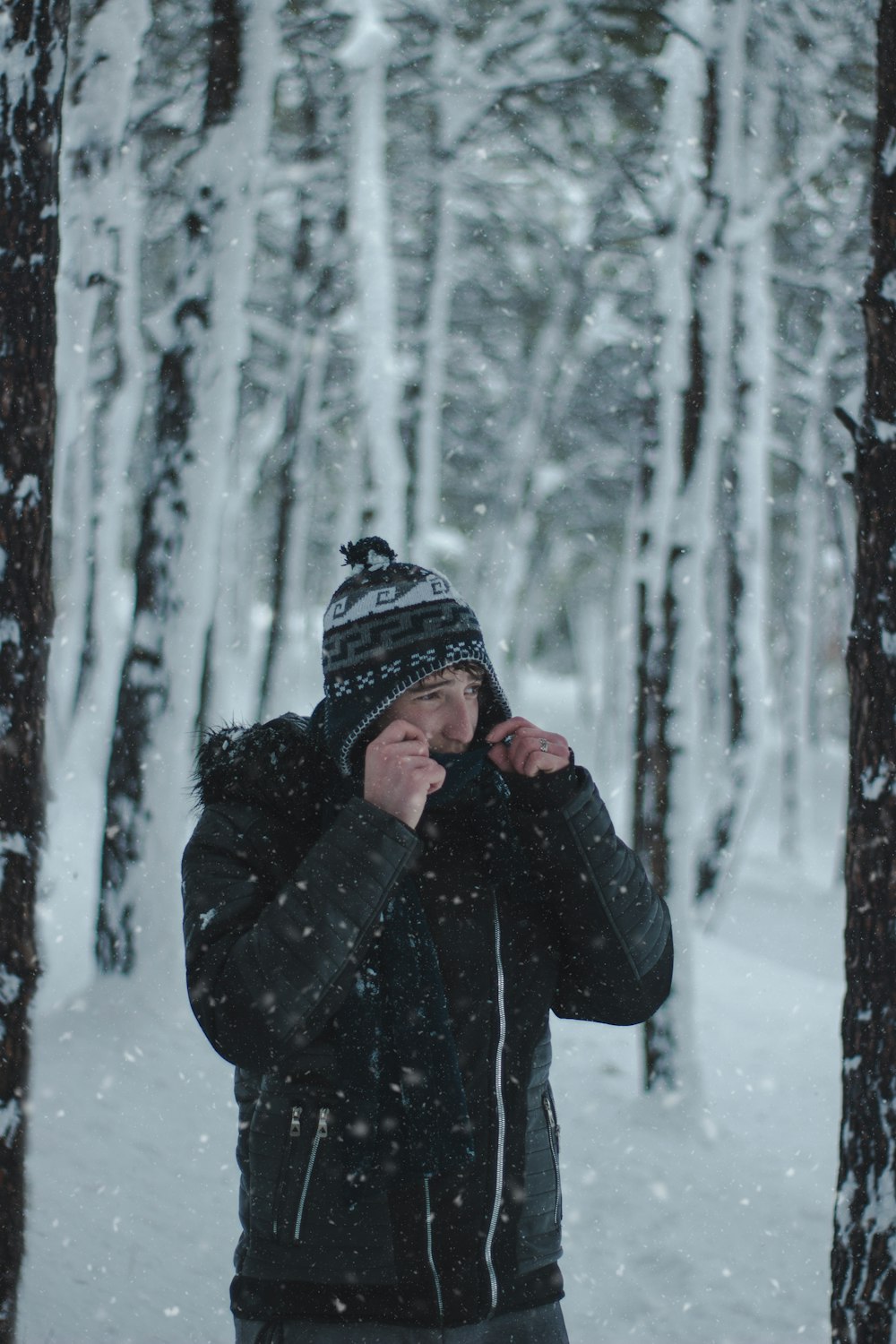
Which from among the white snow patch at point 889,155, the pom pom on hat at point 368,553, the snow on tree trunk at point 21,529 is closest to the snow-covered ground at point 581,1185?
the snow on tree trunk at point 21,529

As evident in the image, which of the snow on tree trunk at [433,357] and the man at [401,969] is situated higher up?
the snow on tree trunk at [433,357]

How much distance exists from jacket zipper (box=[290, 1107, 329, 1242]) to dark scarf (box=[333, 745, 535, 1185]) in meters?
0.04

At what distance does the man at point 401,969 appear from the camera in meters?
1.77

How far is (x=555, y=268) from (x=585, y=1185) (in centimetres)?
1221

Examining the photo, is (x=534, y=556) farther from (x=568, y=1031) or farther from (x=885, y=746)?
(x=885, y=746)

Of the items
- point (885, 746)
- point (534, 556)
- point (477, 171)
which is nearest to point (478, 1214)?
point (885, 746)

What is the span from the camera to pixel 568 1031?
7.44m

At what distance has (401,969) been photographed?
1.89m

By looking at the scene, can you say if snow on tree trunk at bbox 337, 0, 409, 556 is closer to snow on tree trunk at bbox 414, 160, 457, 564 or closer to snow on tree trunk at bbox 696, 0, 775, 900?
snow on tree trunk at bbox 414, 160, 457, 564

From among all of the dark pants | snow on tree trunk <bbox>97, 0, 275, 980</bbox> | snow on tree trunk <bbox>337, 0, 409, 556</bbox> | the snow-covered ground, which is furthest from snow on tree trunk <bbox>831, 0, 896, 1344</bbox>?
snow on tree trunk <bbox>337, 0, 409, 556</bbox>

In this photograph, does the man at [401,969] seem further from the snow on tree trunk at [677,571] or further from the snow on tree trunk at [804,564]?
the snow on tree trunk at [804,564]

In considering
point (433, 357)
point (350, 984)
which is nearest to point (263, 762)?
A: point (350, 984)

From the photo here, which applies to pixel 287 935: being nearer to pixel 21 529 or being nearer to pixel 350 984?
pixel 350 984

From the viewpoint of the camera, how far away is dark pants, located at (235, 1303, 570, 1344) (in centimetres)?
175
